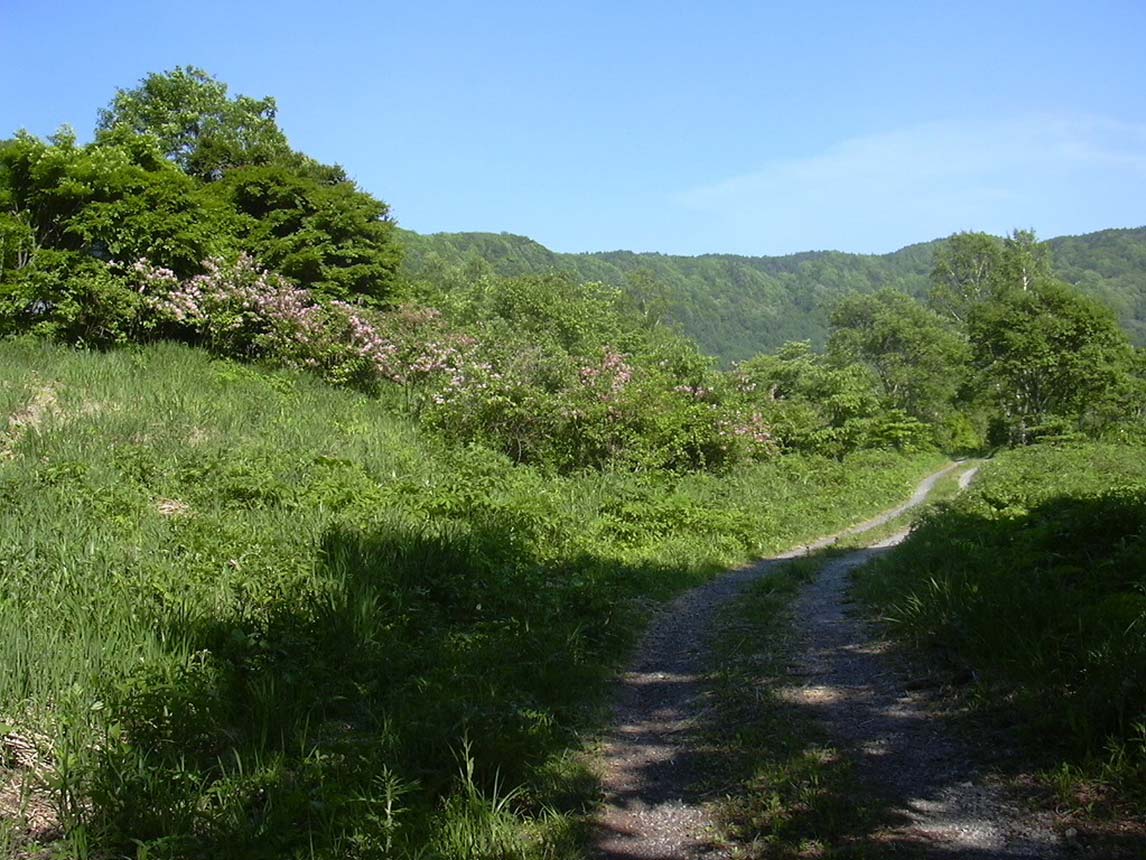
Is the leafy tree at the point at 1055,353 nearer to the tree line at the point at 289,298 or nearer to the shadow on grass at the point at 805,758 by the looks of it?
the tree line at the point at 289,298

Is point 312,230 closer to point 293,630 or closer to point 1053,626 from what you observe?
point 293,630

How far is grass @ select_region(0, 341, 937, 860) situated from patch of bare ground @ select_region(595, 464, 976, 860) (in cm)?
21

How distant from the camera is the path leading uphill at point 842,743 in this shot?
3480 mm

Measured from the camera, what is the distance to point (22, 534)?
6.87m

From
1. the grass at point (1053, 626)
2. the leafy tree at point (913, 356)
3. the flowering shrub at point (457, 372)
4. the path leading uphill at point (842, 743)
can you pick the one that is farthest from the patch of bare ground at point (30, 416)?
the leafy tree at point (913, 356)

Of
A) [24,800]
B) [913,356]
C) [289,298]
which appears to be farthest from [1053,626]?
[913,356]

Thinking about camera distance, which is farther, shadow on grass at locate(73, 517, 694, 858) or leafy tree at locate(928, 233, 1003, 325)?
leafy tree at locate(928, 233, 1003, 325)

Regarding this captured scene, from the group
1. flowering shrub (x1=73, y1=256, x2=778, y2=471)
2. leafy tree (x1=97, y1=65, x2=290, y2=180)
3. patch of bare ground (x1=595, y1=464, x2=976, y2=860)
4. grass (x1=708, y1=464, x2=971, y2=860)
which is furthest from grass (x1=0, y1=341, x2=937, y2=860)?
leafy tree (x1=97, y1=65, x2=290, y2=180)

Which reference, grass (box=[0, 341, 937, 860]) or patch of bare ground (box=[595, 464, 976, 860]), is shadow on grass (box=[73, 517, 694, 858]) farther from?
patch of bare ground (box=[595, 464, 976, 860])

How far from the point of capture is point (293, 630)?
5809 millimetres

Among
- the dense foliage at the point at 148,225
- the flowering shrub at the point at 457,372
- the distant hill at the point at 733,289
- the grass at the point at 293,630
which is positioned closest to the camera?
the grass at the point at 293,630

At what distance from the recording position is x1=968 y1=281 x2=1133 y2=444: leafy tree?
142ft

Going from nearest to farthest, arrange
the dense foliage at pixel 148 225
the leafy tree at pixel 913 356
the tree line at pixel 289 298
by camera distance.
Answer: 1. the dense foliage at pixel 148 225
2. the tree line at pixel 289 298
3. the leafy tree at pixel 913 356

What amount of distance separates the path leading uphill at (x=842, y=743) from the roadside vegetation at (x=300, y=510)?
0.30 metres
